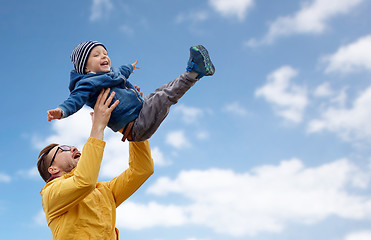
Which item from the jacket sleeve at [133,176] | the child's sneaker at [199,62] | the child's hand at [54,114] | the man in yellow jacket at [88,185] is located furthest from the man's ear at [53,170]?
the child's sneaker at [199,62]

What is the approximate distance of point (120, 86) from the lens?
159 inches

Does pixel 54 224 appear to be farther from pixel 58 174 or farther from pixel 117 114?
pixel 117 114

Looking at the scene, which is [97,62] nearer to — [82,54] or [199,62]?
[82,54]

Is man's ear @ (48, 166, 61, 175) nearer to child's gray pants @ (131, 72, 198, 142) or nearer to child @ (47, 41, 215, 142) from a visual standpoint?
child @ (47, 41, 215, 142)

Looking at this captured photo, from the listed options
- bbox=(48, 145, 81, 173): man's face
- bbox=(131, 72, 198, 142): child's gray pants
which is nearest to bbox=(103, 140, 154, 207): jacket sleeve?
bbox=(48, 145, 81, 173): man's face

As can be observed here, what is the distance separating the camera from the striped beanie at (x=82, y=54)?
13.1ft

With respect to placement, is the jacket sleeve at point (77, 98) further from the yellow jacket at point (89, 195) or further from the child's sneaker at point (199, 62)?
the child's sneaker at point (199, 62)

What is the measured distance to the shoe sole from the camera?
3694mm

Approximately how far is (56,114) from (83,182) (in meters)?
1.00

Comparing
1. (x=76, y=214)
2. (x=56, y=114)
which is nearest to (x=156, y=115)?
(x=56, y=114)

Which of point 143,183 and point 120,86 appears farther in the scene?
point 143,183

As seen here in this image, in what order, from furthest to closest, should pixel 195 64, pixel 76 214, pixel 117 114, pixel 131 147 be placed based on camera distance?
pixel 131 147 → pixel 76 214 → pixel 117 114 → pixel 195 64

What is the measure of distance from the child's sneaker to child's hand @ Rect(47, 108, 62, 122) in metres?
1.23

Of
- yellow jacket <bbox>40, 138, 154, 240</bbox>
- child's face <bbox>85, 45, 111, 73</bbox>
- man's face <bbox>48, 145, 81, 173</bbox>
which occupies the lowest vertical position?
yellow jacket <bbox>40, 138, 154, 240</bbox>
